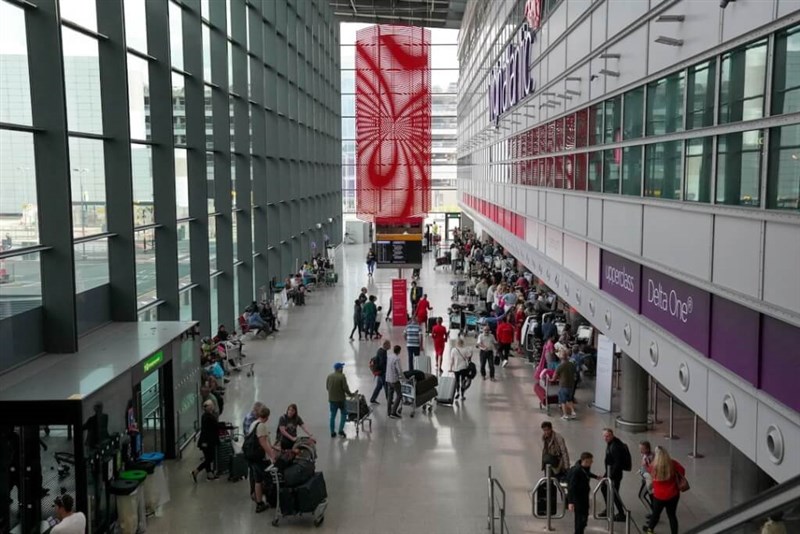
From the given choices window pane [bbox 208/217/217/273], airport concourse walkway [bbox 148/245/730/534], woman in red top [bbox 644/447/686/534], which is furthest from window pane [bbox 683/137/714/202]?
window pane [bbox 208/217/217/273]

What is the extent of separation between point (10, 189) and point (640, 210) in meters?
8.04

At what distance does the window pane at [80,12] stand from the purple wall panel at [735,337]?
33.7 ft

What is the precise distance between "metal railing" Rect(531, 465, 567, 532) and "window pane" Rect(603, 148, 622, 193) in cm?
407

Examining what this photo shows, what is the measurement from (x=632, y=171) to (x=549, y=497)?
4167mm

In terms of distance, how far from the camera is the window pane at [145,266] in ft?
51.6

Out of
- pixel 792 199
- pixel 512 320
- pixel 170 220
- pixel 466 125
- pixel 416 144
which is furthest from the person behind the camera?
pixel 466 125

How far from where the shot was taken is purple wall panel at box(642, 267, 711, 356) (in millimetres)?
7523

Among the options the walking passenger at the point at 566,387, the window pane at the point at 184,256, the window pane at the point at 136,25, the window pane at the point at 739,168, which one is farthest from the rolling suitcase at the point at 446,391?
the window pane at the point at 136,25

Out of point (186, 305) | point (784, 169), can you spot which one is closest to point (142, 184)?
point (186, 305)

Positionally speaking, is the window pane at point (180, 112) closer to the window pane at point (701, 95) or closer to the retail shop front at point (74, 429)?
the retail shop front at point (74, 429)

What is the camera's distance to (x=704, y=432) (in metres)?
12.7

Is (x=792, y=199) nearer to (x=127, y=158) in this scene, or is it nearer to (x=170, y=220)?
(x=127, y=158)

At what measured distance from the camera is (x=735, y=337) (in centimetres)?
676

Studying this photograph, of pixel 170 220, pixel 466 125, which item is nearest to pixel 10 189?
pixel 170 220
